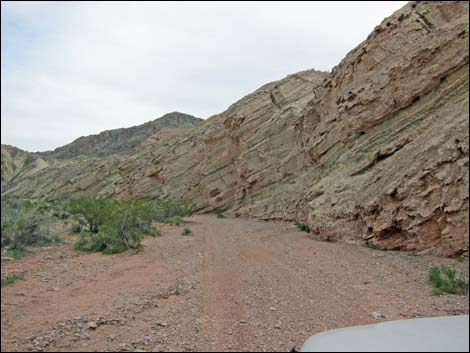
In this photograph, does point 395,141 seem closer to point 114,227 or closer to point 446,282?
point 446,282

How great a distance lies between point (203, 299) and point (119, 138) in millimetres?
106976

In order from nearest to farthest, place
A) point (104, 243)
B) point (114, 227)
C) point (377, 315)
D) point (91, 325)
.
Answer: point (91, 325) < point (377, 315) < point (104, 243) < point (114, 227)

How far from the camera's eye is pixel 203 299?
6.93 m

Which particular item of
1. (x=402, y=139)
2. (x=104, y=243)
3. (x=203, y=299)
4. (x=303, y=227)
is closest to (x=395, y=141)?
(x=402, y=139)

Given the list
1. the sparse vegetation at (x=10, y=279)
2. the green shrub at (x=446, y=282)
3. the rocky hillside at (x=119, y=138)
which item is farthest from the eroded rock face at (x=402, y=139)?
the rocky hillside at (x=119, y=138)

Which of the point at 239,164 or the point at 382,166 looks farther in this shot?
the point at 239,164

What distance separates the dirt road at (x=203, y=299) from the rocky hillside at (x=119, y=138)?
304 feet

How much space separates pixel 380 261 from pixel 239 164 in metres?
28.0

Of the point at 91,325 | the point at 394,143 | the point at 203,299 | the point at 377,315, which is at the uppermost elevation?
the point at 394,143

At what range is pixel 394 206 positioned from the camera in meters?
12.7

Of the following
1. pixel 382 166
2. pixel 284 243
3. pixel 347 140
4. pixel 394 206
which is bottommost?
pixel 284 243

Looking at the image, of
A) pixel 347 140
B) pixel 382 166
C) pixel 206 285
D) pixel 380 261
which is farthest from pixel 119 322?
pixel 347 140

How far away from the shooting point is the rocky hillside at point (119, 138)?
339ft

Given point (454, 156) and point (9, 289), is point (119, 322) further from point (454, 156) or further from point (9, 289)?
point (454, 156)
